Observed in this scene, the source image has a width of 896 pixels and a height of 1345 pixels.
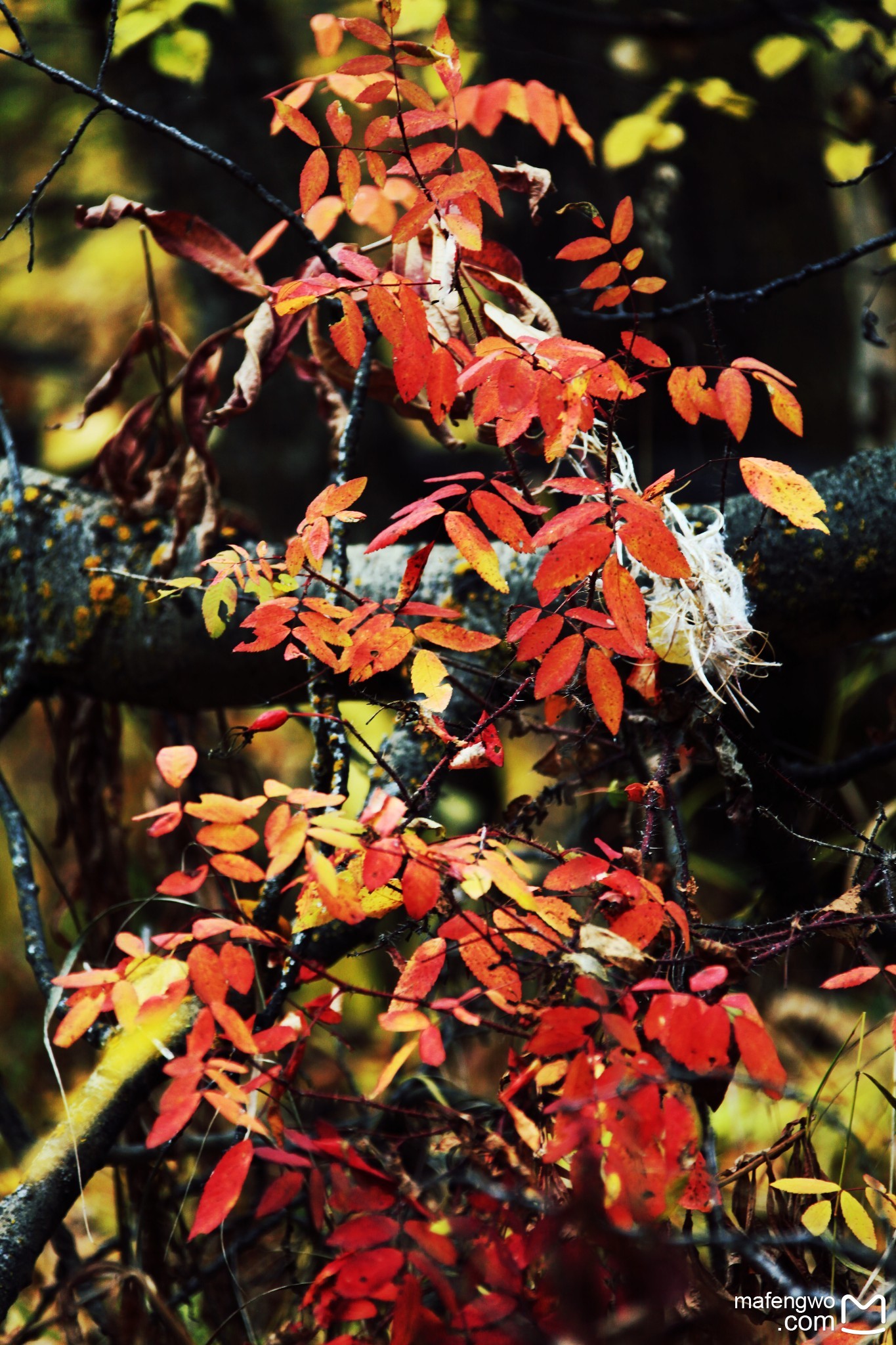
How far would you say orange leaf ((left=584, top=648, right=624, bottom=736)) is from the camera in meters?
0.73

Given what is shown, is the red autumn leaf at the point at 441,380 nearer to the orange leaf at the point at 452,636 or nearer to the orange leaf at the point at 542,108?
the orange leaf at the point at 452,636

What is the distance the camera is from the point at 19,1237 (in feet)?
2.71

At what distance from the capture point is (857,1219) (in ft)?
2.69

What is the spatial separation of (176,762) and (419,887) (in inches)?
10.8

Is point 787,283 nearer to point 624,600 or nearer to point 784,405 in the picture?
point 784,405

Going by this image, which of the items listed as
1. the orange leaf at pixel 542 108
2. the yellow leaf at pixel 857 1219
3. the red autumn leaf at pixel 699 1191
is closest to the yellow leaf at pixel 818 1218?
the yellow leaf at pixel 857 1219

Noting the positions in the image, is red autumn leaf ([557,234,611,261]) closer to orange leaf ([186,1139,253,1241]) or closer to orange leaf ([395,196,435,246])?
orange leaf ([395,196,435,246])

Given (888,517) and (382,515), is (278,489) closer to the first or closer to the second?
(382,515)

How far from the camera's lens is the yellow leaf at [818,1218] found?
2.68ft

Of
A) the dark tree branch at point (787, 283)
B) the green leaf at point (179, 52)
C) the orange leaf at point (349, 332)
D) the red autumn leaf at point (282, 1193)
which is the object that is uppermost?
the green leaf at point (179, 52)

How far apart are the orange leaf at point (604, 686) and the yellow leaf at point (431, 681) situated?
120 millimetres

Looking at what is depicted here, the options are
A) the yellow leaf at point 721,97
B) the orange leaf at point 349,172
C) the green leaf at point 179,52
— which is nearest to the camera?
the orange leaf at point 349,172

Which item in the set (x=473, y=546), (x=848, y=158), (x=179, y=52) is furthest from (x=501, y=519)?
(x=848, y=158)

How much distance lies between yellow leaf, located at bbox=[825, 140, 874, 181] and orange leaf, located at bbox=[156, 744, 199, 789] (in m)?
1.78
